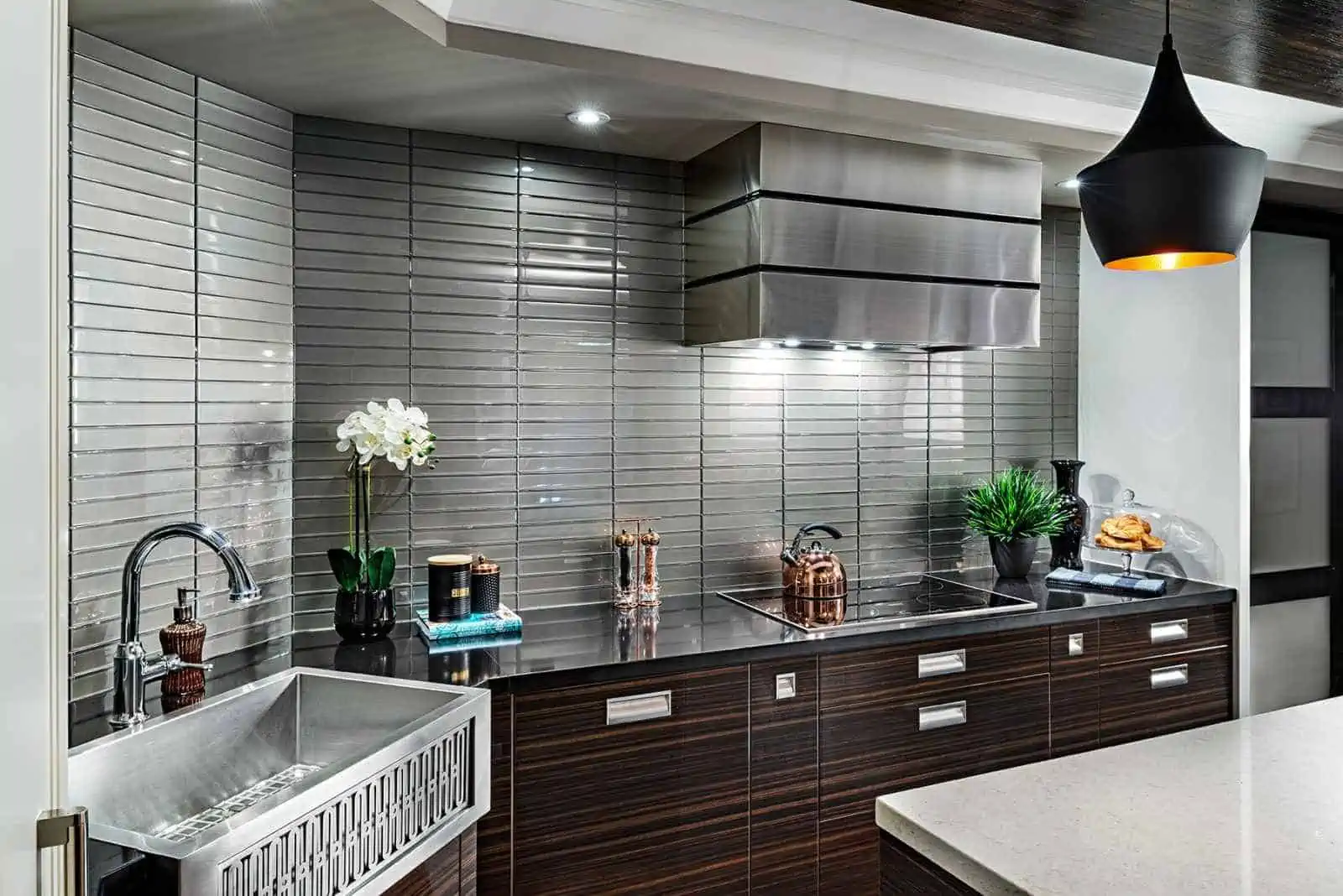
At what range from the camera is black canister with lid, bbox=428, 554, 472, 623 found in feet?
7.72

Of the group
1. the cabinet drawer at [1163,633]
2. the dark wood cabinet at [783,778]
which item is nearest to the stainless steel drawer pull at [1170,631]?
the cabinet drawer at [1163,633]

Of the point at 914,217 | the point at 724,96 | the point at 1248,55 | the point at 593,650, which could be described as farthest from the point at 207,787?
the point at 1248,55

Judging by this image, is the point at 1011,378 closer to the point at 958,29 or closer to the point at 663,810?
the point at 958,29

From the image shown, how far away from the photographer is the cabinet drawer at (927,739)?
2.40 metres

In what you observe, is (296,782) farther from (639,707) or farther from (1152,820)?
(1152,820)

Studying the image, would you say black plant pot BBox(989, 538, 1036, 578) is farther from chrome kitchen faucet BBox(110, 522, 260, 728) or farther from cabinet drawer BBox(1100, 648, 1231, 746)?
chrome kitchen faucet BBox(110, 522, 260, 728)

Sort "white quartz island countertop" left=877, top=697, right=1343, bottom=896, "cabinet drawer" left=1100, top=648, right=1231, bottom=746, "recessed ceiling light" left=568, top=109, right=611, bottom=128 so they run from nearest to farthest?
"white quartz island countertop" left=877, top=697, right=1343, bottom=896 → "recessed ceiling light" left=568, top=109, right=611, bottom=128 → "cabinet drawer" left=1100, top=648, right=1231, bottom=746

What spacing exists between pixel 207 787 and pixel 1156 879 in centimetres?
161

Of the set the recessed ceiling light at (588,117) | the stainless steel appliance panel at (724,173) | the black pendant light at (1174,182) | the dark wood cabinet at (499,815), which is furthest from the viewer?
the stainless steel appliance panel at (724,173)

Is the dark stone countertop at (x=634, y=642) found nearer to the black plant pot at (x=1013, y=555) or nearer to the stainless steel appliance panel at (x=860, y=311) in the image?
the black plant pot at (x=1013, y=555)

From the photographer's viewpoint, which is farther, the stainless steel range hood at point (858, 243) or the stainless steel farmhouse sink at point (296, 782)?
the stainless steel range hood at point (858, 243)

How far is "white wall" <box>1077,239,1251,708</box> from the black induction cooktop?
838mm

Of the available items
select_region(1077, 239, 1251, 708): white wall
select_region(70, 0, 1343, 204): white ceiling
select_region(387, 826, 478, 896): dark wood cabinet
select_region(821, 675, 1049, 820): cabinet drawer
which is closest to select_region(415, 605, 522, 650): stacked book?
select_region(387, 826, 478, 896): dark wood cabinet

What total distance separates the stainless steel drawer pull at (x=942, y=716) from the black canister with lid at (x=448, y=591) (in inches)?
49.5
